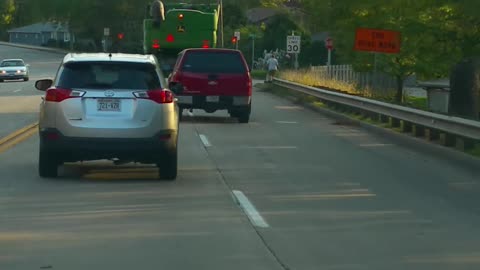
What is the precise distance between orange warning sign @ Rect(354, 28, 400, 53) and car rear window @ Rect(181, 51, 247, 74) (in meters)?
3.32

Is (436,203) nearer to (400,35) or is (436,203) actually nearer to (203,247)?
(203,247)

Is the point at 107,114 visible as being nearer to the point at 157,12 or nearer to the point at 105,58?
the point at 105,58

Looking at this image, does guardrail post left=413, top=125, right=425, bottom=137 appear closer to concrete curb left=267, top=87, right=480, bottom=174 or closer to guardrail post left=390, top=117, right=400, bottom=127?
concrete curb left=267, top=87, right=480, bottom=174

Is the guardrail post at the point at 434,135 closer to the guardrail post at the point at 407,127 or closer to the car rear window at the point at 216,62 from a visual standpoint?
the guardrail post at the point at 407,127

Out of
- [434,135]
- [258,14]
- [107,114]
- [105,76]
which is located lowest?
[434,135]

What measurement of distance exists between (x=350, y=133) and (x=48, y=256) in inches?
595

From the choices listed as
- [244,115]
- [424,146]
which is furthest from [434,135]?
[244,115]

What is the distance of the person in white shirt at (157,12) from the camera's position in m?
37.6

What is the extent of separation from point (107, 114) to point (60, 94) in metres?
0.70

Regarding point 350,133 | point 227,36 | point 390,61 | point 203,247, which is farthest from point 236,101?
point 227,36

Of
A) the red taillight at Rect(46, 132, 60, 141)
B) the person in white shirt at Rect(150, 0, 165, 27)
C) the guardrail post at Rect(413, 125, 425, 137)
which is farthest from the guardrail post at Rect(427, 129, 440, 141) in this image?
the person in white shirt at Rect(150, 0, 165, 27)

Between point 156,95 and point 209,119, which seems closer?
point 156,95

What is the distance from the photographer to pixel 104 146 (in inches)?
522

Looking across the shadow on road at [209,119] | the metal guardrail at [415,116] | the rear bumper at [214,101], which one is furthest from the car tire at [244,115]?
the metal guardrail at [415,116]
